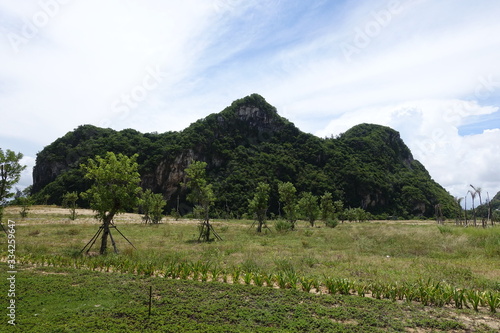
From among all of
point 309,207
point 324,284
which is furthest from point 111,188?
point 309,207

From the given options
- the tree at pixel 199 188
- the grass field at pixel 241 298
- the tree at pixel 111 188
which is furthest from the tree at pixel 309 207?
the tree at pixel 111 188

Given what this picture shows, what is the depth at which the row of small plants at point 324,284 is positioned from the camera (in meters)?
8.45

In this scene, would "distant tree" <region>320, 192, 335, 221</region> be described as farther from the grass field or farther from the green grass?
the green grass

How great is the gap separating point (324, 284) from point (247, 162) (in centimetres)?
11453

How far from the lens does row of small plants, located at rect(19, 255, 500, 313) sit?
8453mm

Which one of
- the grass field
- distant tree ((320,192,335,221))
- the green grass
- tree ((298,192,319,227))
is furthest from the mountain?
the green grass

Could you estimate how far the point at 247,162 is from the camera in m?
125

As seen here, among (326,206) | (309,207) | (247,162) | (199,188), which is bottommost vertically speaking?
(326,206)

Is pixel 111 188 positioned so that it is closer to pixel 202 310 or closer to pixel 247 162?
pixel 202 310

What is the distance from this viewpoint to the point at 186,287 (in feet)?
31.3

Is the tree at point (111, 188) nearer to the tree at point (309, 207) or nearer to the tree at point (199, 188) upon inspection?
the tree at point (199, 188)

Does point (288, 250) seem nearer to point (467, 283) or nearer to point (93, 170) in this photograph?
point (467, 283)

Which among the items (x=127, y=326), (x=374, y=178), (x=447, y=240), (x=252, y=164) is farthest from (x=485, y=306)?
(x=374, y=178)

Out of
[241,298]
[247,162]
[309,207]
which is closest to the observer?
[241,298]
